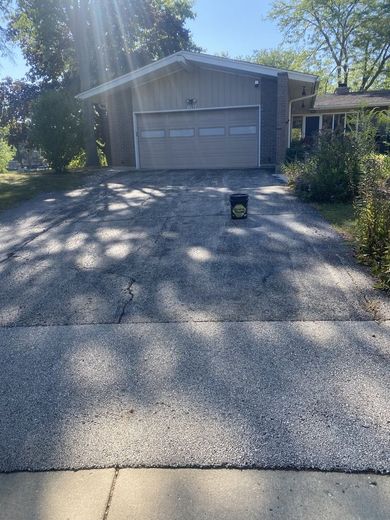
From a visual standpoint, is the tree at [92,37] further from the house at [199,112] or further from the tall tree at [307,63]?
the tall tree at [307,63]

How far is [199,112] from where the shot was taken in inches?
604

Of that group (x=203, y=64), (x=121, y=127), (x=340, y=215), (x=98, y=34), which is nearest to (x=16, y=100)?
(x=98, y=34)

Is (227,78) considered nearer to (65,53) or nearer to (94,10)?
(94,10)

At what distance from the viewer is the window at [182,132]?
15609 mm

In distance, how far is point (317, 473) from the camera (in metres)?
2.02

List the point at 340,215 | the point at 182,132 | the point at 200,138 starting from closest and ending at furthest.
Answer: the point at 340,215 < the point at 200,138 < the point at 182,132

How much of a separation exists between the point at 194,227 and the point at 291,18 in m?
30.5

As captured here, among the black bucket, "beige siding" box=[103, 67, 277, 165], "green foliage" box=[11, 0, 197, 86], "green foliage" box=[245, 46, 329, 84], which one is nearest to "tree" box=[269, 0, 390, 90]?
"green foliage" box=[245, 46, 329, 84]

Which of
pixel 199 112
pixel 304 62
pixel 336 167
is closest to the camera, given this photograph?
pixel 336 167

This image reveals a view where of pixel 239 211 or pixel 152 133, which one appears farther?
pixel 152 133

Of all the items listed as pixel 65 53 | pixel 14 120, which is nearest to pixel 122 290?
pixel 65 53

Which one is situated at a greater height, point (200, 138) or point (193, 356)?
point (200, 138)

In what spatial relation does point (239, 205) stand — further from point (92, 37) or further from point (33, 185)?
point (92, 37)

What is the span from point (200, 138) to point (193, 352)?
1353cm
